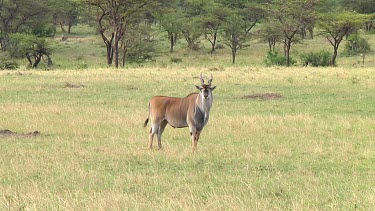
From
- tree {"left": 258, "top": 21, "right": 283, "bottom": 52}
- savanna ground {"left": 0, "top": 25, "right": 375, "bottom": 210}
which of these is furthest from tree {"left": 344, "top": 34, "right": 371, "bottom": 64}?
savanna ground {"left": 0, "top": 25, "right": 375, "bottom": 210}

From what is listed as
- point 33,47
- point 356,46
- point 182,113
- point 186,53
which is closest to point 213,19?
point 186,53

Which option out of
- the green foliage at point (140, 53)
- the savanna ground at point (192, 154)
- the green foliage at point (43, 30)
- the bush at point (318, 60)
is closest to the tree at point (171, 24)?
the green foliage at point (140, 53)

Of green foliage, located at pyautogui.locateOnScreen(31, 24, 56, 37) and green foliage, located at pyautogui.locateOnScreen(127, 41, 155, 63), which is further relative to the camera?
green foliage, located at pyautogui.locateOnScreen(31, 24, 56, 37)

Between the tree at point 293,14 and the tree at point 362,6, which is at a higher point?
the tree at point 362,6

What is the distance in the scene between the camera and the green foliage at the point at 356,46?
49.1m

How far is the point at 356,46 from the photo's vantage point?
49688mm

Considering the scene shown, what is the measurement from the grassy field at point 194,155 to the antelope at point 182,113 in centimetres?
41

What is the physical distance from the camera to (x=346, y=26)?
4553cm

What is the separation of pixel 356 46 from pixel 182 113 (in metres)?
42.5

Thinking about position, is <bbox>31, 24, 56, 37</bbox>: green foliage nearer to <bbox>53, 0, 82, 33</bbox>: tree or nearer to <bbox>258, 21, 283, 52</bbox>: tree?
<bbox>53, 0, 82, 33</bbox>: tree

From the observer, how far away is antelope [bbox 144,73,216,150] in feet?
34.0

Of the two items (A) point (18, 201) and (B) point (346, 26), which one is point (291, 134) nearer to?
(A) point (18, 201)

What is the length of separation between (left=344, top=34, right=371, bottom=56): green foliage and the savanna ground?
96.0 feet

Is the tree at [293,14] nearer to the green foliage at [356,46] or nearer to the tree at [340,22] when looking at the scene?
the tree at [340,22]
